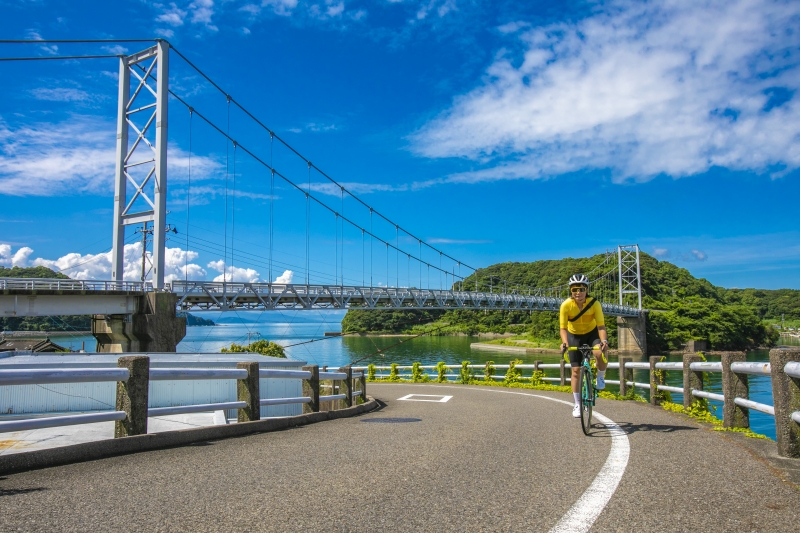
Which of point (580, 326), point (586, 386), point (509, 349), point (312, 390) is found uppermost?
point (580, 326)

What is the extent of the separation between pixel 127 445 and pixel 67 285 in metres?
32.1

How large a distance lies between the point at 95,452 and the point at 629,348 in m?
95.4

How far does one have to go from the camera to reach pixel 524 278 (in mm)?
139000

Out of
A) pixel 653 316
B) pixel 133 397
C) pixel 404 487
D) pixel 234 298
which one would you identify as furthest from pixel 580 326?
pixel 653 316

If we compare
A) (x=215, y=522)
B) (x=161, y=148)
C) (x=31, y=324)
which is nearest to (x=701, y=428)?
(x=215, y=522)

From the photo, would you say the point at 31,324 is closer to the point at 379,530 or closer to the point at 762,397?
the point at 762,397

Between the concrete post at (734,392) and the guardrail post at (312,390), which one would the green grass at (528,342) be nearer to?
the guardrail post at (312,390)

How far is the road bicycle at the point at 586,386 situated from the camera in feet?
23.1

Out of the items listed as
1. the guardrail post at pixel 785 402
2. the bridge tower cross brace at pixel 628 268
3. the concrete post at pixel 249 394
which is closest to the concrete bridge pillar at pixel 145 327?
the concrete post at pixel 249 394

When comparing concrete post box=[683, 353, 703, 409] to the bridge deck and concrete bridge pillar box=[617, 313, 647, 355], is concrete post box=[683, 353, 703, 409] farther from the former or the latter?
concrete bridge pillar box=[617, 313, 647, 355]

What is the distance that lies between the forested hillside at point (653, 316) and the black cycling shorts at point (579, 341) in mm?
71630

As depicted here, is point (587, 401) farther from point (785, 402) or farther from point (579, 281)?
point (785, 402)

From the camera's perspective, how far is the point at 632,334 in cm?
9362

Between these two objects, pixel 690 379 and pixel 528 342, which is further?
pixel 528 342
